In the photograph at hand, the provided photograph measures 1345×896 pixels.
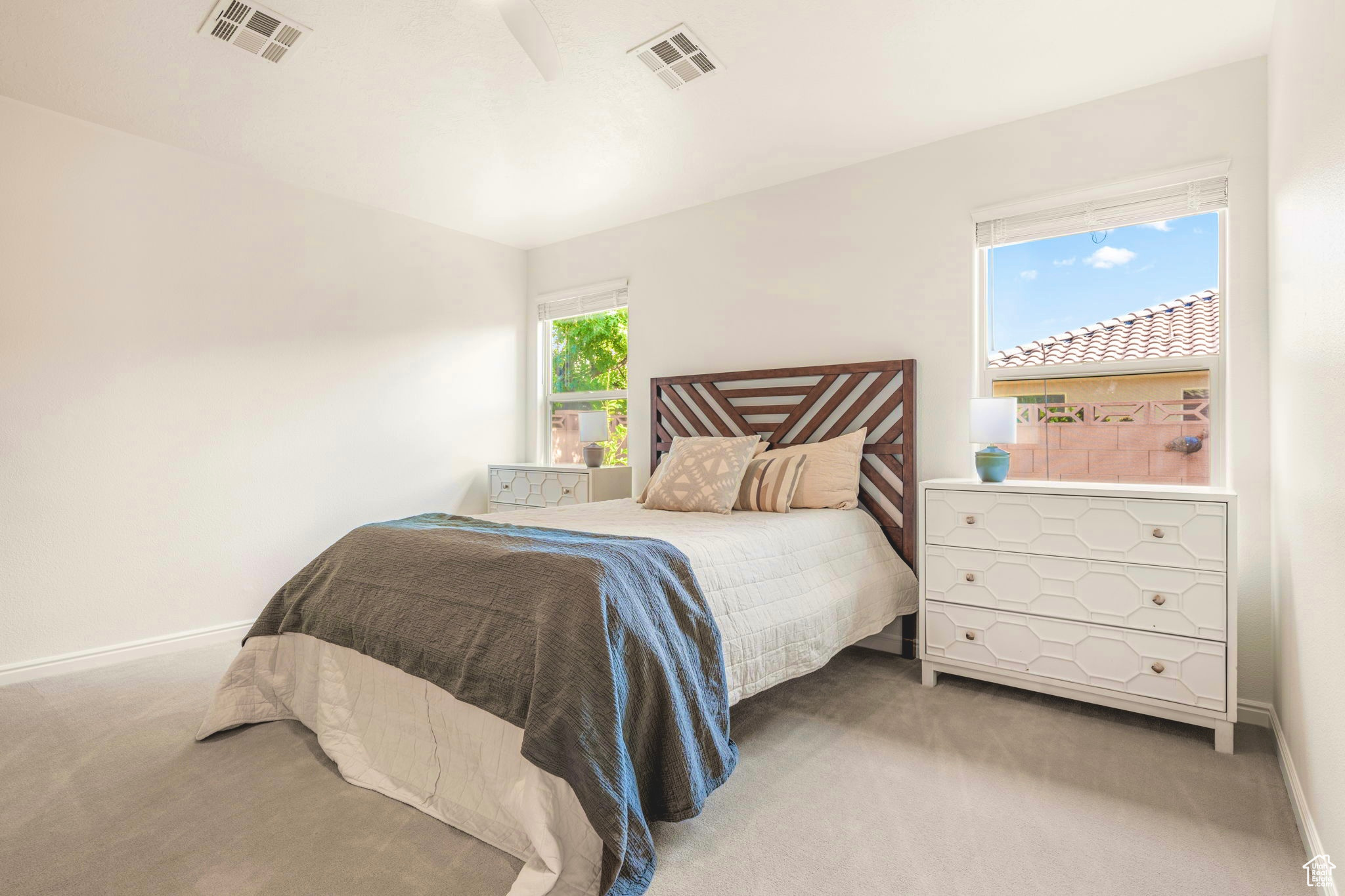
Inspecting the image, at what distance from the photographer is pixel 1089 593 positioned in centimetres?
245

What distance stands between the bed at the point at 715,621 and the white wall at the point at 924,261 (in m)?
0.23

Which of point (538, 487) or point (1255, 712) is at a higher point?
point (538, 487)

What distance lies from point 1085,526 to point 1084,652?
450mm

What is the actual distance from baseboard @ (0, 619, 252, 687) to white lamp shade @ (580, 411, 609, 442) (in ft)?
7.17

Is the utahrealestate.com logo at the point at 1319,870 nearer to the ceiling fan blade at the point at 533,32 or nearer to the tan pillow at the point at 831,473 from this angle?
the tan pillow at the point at 831,473

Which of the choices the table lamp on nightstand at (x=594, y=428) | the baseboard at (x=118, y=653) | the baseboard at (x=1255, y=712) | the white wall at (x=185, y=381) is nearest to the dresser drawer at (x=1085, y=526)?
the baseboard at (x=1255, y=712)

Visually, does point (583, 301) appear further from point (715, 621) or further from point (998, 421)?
point (715, 621)

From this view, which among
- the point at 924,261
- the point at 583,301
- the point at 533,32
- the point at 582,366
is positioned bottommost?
the point at 582,366

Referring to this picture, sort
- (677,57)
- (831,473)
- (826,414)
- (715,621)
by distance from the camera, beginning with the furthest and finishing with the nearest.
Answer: (826,414)
(831,473)
(677,57)
(715,621)

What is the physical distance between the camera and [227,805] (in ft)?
6.18

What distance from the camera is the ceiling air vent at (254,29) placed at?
2.35 meters

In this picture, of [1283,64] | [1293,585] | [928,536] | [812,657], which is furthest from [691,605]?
[1283,64]

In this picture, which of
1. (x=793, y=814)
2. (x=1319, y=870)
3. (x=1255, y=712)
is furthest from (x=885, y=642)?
(x=1319, y=870)

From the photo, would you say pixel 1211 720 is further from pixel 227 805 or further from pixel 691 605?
pixel 227 805
